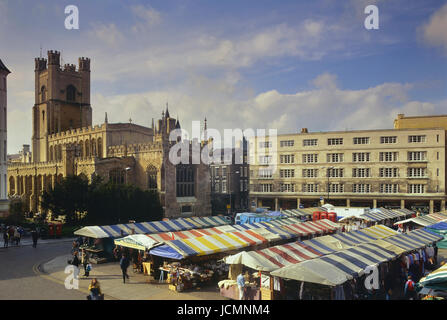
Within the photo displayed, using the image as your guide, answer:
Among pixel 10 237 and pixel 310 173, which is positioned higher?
pixel 310 173

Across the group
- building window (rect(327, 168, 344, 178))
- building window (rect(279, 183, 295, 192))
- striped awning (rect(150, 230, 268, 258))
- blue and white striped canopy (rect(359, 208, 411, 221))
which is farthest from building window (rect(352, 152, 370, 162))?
striped awning (rect(150, 230, 268, 258))

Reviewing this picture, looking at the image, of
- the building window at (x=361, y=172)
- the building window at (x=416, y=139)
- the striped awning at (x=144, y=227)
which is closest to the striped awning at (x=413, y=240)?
the striped awning at (x=144, y=227)

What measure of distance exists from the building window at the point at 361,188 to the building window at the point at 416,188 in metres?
5.45

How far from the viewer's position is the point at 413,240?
19.9 m

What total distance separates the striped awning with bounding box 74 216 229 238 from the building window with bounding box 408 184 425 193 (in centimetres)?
3345

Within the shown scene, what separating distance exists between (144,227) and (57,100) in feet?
171

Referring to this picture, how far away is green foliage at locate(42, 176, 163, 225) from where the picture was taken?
38062 millimetres

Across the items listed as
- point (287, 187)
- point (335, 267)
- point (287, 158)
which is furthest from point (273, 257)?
point (287, 158)

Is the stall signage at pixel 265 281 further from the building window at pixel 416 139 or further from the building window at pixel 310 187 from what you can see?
the building window at pixel 416 139

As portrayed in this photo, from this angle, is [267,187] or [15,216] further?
[267,187]

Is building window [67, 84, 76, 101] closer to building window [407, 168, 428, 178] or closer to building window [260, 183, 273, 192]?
building window [260, 183, 273, 192]

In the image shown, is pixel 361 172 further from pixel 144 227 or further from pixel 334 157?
pixel 144 227
